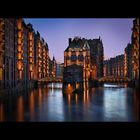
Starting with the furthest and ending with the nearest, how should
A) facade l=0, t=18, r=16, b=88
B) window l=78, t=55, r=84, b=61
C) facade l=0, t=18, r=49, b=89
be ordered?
window l=78, t=55, r=84, b=61 → facade l=0, t=18, r=49, b=89 → facade l=0, t=18, r=16, b=88

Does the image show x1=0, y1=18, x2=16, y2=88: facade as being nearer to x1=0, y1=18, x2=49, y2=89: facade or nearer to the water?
x1=0, y1=18, x2=49, y2=89: facade

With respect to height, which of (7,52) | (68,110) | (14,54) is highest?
(14,54)

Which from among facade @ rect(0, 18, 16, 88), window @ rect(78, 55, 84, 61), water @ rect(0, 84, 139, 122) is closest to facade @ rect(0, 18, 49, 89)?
facade @ rect(0, 18, 16, 88)

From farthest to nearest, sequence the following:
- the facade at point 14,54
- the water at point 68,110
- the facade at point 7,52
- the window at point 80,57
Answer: the window at point 80,57
the facade at point 14,54
the facade at point 7,52
the water at point 68,110

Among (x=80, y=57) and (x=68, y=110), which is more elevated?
(x=80, y=57)

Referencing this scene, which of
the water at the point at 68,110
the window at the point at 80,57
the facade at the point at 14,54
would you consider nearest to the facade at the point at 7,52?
the facade at the point at 14,54

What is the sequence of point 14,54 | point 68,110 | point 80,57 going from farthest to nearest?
1. point 80,57
2. point 14,54
3. point 68,110

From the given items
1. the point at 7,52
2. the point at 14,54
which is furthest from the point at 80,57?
the point at 7,52

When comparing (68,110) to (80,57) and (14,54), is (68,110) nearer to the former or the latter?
(14,54)

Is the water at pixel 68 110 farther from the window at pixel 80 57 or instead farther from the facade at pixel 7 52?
the window at pixel 80 57
